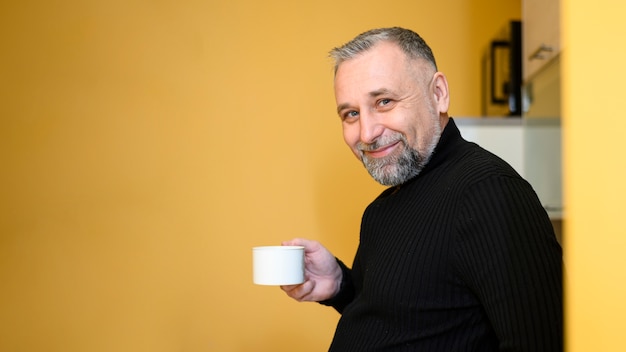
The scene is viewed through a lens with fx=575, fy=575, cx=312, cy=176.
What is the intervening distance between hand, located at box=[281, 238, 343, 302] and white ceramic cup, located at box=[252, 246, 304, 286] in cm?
14

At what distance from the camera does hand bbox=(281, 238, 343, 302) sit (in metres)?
1.29

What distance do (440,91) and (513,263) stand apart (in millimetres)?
480

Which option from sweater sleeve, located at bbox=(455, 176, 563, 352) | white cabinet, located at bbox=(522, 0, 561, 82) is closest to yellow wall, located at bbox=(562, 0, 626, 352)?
sweater sleeve, located at bbox=(455, 176, 563, 352)

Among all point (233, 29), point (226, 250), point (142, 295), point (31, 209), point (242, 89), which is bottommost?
point (142, 295)

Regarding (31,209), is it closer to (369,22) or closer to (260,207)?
(260,207)

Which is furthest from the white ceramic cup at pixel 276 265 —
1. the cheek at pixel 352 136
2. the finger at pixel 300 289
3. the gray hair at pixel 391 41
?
the gray hair at pixel 391 41

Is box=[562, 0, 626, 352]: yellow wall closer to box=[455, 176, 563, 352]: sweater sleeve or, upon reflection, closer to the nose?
box=[455, 176, 563, 352]: sweater sleeve

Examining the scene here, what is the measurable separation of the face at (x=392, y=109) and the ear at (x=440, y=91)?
18 mm

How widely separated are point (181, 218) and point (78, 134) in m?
0.46

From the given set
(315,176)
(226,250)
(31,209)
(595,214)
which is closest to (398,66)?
(595,214)

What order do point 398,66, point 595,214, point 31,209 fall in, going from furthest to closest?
1. point 31,209
2. point 398,66
3. point 595,214

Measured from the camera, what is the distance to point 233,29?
2051 millimetres

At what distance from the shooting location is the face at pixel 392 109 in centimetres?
103

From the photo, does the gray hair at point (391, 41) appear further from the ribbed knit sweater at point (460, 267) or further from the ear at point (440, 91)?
the ribbed knit sweater at point (460, 267)
